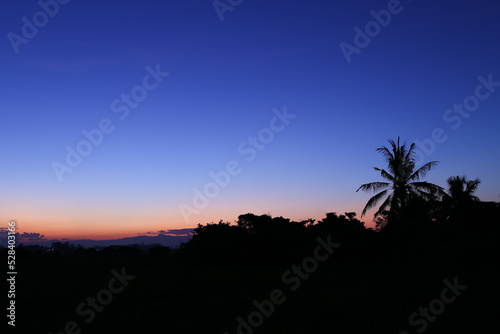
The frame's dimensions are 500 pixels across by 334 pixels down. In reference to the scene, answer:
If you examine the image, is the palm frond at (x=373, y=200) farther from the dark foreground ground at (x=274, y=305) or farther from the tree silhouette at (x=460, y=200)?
the dark foreground ground at (x=274, y=305)

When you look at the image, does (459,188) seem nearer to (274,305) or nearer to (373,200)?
(373,200)

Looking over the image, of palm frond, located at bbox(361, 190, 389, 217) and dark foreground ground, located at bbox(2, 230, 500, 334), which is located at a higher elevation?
palm frond, located at bbox(361, 190, 389, 217)

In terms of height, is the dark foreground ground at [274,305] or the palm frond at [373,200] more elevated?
the palm frond at [373,200]

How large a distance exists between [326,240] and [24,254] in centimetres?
3059

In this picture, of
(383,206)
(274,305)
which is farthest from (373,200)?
(274,305)

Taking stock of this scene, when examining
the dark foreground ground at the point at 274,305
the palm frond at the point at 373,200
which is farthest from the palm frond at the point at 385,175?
the dark foreground ground at the point at 274,305

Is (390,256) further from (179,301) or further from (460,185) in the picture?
(179,301)

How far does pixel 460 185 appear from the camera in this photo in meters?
26.7

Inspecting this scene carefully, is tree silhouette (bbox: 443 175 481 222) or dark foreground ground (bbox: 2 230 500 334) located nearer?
dark foreground ground (bbox: 2 230 500 334)

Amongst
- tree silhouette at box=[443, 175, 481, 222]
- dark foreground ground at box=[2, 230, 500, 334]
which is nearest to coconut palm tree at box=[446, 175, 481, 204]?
tree silhouette at box=[443, 175, 481, 222]

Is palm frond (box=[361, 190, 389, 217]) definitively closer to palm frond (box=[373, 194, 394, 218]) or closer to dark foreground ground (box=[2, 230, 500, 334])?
palm frond (box=[373, 194, 394, 218])

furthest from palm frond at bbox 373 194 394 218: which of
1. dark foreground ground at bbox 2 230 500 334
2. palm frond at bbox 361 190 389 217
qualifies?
dark foreground ground at bbox 2 230 500 334

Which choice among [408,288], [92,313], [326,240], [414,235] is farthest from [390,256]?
[92,313]

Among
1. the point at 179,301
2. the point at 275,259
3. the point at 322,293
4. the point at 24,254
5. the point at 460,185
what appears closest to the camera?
the point at 179,301
